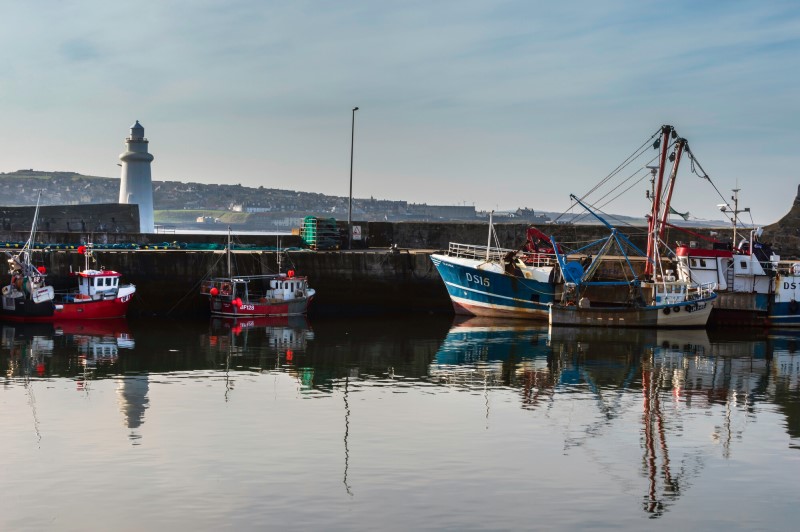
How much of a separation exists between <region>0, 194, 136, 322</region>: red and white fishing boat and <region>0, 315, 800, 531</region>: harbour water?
568cm

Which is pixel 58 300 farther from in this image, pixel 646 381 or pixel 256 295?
pixel 646 381

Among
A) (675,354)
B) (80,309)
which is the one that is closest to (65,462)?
(675,354)

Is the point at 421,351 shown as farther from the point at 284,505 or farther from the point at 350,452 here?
the point at 284,505

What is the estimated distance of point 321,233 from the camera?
1713 inches

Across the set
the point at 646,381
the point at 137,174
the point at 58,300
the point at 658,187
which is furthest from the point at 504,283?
the point at 137,174

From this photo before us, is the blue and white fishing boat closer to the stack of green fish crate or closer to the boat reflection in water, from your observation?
the boat reflection in water

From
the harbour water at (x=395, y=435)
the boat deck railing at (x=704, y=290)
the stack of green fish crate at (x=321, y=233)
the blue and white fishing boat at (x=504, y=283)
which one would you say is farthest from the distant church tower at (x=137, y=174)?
the boat deck railing at (x=704, y=290)

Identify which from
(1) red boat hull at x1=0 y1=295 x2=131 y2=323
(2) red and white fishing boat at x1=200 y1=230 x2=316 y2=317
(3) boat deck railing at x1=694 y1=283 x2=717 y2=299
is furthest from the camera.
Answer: (2) red and white fishing boat at x1=200 y1=230 x2=316 y2=317

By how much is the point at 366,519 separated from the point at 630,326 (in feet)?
75.8

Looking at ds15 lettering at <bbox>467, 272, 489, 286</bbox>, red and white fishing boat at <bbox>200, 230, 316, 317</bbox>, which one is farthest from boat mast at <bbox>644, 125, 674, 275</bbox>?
red and white fishing boat at <bbox>200, 230, 316, 317</bbox>

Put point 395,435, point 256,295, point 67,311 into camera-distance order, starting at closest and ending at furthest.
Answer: point 395,435, point 67,311, point 256,295

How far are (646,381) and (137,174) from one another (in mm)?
68283

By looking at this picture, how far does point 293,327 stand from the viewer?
34.4 m

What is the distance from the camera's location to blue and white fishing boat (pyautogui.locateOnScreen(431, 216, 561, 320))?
3638 centimetres
